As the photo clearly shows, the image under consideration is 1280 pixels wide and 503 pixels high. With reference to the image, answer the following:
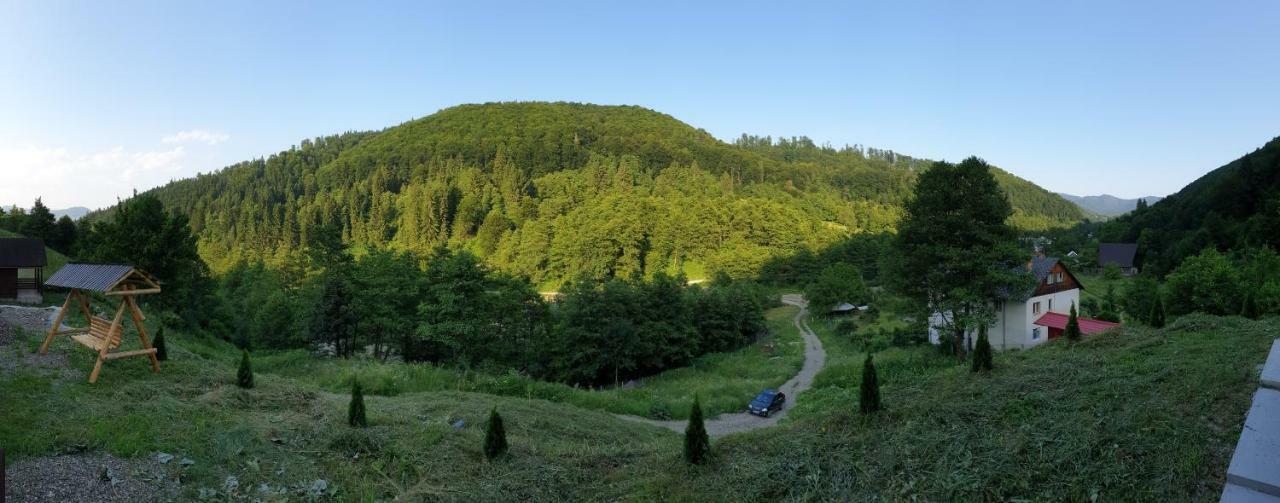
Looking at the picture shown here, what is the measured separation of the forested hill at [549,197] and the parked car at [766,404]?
1323 inches

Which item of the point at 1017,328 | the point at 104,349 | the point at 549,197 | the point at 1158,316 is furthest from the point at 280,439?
the point at 549,197

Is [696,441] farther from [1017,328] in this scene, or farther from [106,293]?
[1017,328]

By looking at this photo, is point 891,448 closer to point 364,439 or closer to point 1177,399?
point 1177,399

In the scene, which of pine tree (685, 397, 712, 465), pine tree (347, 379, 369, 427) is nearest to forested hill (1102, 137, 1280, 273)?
pine tree (685, 397, 712, 465)

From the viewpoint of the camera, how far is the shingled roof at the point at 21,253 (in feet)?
69.4

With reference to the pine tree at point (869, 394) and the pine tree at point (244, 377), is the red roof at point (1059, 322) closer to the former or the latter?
the pine tree at point (869, 394)

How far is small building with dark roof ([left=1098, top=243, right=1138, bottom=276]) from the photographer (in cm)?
6656

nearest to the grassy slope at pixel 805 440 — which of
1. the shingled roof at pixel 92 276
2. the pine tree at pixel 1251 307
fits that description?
the shingled roof at pixel 92 276

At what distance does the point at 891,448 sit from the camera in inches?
360

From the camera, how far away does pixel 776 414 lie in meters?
23.3

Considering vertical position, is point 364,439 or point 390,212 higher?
point 390,212

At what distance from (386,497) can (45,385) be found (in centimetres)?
829

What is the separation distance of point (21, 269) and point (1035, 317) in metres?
46.9

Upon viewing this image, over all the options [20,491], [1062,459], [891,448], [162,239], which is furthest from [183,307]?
[1062,459]
